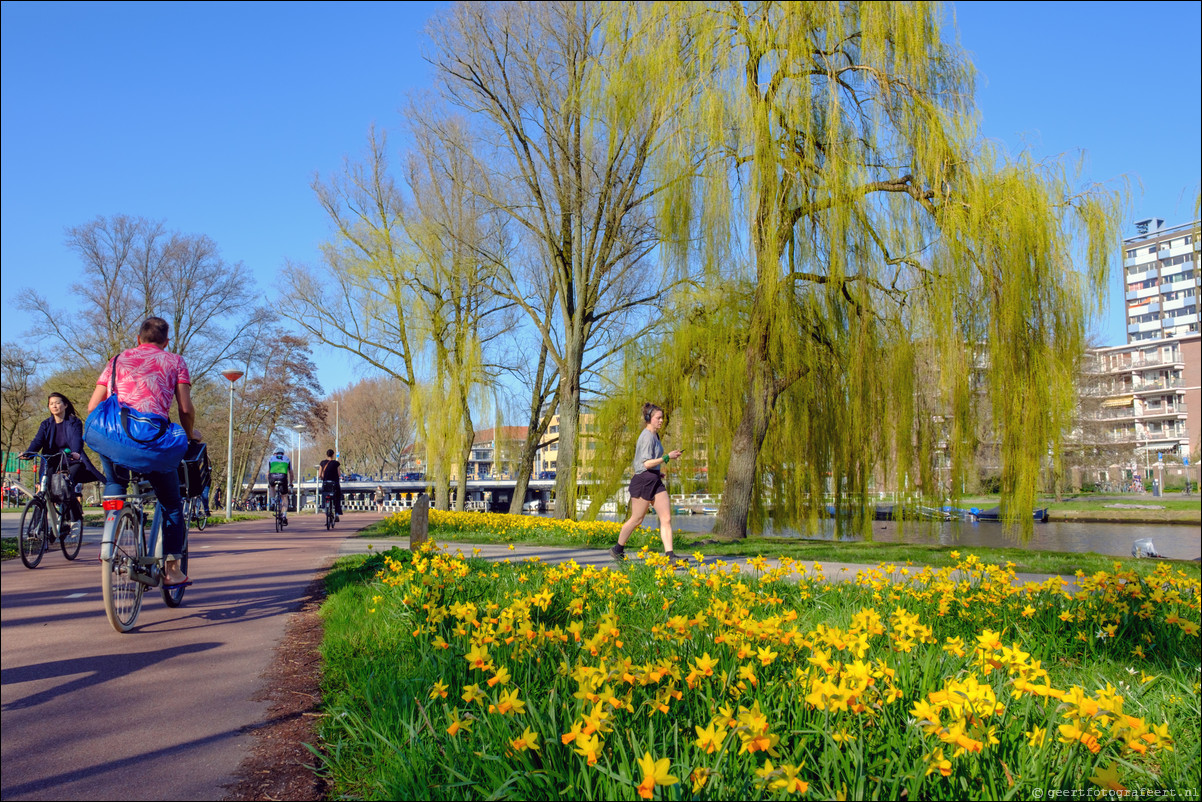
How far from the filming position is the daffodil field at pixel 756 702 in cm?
168

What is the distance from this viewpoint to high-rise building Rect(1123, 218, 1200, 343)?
4.92ft

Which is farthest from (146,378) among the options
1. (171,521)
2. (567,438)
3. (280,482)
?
(280,482)

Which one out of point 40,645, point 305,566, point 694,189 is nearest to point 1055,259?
point 694,189

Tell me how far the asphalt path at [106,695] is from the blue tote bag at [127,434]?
0.64 ft

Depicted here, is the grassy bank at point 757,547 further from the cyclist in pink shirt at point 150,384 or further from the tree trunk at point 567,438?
the cyclist in pink shirt at point 150,384

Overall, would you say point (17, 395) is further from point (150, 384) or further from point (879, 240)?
point (879, 240)

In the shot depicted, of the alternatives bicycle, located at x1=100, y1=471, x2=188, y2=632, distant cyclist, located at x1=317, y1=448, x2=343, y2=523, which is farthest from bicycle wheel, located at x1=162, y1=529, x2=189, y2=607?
distant cyclist, located at x1=317, y1=448, x2=343, y2=523

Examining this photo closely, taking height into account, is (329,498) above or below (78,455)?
below

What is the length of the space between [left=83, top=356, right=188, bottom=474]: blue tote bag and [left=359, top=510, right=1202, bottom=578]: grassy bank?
5.27 meters

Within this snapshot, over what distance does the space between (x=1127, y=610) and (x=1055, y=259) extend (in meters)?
6.41

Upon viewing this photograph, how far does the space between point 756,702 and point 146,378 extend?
145 centimetres

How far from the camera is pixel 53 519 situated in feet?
6.98

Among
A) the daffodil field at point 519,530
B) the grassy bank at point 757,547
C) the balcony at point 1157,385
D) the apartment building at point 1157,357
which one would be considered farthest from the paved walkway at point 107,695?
the daffodil field at point 519,530

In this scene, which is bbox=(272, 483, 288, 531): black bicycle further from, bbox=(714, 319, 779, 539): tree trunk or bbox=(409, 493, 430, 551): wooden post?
bbox=(409, 493, 430, 551): wooden post
